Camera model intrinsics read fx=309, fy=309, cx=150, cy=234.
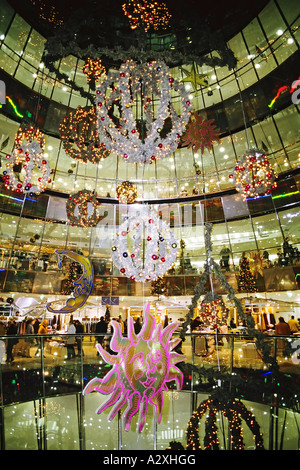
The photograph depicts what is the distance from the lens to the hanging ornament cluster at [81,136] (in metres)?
8.55

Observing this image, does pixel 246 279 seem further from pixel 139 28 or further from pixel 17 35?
pixel 17 35

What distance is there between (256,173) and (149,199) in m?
10.9

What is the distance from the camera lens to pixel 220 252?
58.8 feet

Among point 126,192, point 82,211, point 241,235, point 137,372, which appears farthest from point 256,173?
point 241,235

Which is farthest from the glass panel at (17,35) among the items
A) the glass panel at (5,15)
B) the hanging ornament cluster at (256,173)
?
the hanging ornament cluster at (256,173)

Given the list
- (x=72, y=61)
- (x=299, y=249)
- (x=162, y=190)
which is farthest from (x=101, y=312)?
(x=72, y=61)

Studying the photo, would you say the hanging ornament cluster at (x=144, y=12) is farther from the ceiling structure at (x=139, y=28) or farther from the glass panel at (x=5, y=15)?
the glass panel at (x=5, y=15)

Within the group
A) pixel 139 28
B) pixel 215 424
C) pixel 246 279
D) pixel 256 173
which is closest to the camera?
pixel 215 424

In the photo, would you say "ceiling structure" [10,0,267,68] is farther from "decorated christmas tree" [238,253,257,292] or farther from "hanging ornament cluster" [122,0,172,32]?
"decorated christmas tree" [238,253,257,292]

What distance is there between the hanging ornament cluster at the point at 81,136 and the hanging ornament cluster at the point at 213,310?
509cm

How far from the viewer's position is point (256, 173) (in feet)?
27.2

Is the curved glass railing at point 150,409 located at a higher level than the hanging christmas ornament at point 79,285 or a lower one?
lower

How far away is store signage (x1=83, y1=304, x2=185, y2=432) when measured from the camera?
4.75 meters

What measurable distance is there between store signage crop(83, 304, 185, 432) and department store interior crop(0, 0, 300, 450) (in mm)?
414
